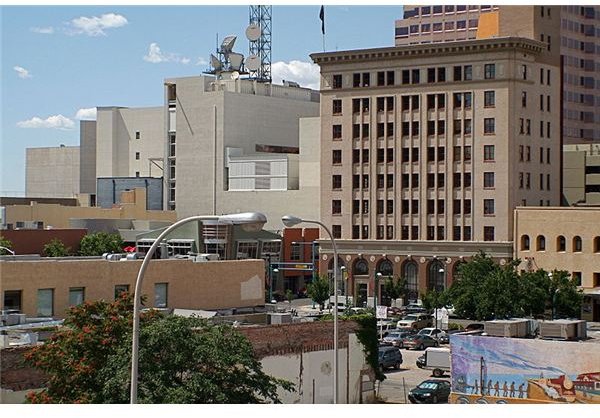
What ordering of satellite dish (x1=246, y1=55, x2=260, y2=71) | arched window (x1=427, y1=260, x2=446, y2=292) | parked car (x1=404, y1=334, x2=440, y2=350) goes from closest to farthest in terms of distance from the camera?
1. parked car (x1=404, y1=334, x2=440, y2=350)
2. arched window (x1=427, y1=260, x2=446, y2=292)
3. satellite dish (x1=246, y1=55, x2=260, y2=71)

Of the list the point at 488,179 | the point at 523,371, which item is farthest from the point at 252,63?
the point at 523,371

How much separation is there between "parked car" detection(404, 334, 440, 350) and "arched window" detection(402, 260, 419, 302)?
104 feet

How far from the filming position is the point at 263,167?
13662cm

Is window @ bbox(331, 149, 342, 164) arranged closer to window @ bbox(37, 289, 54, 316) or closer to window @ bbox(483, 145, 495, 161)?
window @ bbox(483, 145, 495, 161)

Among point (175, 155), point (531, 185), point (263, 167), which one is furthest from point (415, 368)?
point (175, 155)

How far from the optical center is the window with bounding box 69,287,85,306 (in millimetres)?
47969

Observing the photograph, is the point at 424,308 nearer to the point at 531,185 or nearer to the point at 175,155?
the point at 531,185

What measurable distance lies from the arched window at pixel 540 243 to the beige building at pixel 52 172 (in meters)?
86.8

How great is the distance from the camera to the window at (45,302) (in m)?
46.8

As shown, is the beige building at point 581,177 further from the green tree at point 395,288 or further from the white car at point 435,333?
the white car at point 435,333

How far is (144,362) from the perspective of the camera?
34.4 m

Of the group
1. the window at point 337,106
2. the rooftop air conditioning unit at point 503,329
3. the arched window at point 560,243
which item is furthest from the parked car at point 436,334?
the window at point 337,106

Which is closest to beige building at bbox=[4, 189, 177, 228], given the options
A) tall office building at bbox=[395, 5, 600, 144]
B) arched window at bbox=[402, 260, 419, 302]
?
arched window at bbox=[402, 260, 419, 302]

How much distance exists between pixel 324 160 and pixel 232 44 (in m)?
40.6
